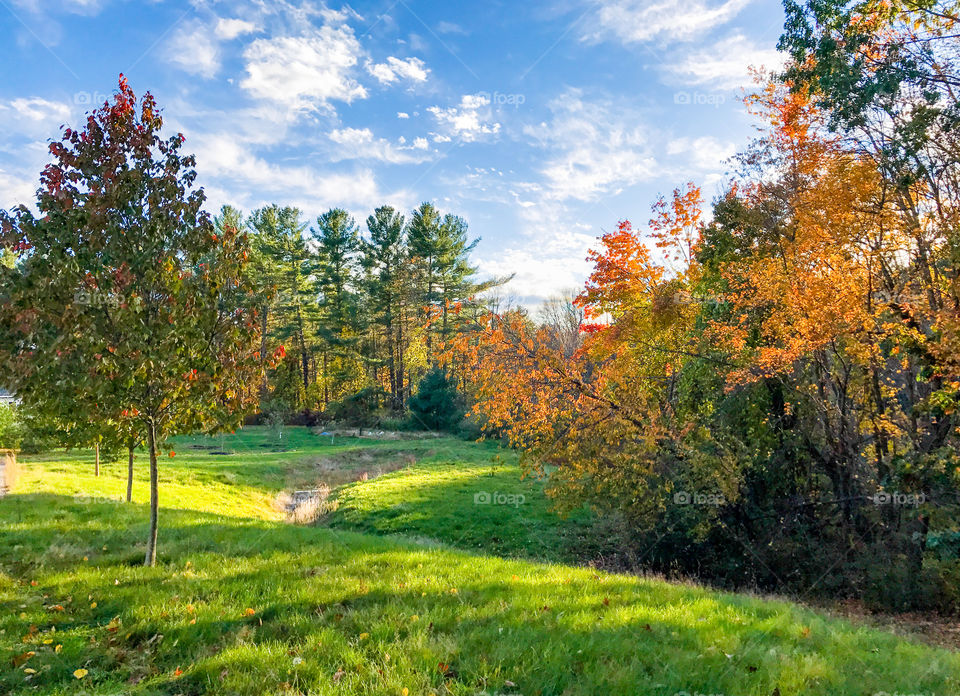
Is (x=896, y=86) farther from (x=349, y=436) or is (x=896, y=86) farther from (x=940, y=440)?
(x=349, y=436)

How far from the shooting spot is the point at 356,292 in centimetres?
5547

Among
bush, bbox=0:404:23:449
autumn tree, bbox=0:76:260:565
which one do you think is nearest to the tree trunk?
autumn tree, bbox=0:76:260:565

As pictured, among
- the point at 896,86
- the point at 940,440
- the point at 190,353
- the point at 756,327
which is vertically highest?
the point at 896,86

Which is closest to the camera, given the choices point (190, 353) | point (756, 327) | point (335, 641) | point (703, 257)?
point (335, 641)

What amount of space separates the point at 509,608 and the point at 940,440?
11.1 metres

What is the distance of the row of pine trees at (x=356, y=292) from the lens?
4994cm

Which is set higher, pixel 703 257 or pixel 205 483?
pixel 703 257

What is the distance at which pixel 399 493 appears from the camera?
20578 mm

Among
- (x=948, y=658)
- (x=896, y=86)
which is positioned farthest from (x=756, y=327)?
(x=948, y=658)

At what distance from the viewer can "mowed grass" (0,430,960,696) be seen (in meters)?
4.83

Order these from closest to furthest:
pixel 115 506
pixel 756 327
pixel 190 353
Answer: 1. pixel 190 353
2. pixel 115 506
3. pixel 756 327

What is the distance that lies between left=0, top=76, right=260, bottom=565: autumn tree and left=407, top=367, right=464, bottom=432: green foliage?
108 ft

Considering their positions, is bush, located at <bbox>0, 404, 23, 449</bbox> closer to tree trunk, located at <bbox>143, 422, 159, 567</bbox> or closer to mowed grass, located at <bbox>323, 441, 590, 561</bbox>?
mowed grass, located at <bbox>323, 441, 590, 561</bbox>

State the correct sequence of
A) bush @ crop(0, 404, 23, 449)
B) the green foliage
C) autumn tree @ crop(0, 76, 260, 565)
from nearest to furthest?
autumn tree @ crop(0, 76, 260, 565) → bush @ crop(0, 404, 23, 449) → the green foliage
